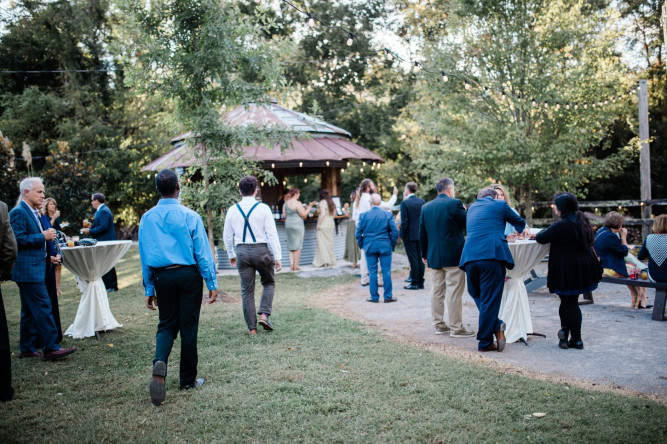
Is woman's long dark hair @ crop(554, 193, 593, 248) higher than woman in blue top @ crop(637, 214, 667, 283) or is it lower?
higher

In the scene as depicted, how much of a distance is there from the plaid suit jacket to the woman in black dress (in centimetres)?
571

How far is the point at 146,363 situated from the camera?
19.3 feet

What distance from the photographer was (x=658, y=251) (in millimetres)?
7520

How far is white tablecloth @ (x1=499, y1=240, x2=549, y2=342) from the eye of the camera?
6.43 m

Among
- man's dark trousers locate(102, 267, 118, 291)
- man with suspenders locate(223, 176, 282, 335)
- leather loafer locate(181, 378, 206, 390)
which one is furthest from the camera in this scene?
man's dark trousers locate(102, 267, 118, 291)

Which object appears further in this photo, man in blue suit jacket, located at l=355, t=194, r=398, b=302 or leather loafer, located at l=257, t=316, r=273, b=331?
man in blue suit jacket, located at l=355, t=194, r=398, b=302

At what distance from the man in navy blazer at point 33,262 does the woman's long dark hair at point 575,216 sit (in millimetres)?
5971

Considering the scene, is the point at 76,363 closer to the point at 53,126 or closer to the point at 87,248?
the point at 87,248

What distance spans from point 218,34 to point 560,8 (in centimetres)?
937

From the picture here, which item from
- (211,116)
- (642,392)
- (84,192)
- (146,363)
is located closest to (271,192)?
(84,192)

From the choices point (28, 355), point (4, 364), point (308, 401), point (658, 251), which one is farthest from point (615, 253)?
point (28, 355)

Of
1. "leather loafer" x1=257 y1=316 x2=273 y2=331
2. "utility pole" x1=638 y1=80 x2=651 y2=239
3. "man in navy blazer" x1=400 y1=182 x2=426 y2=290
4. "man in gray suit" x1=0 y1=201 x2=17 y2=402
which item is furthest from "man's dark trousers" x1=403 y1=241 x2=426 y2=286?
"utility pole" x1=638 y1=80 x2=651 y2=239

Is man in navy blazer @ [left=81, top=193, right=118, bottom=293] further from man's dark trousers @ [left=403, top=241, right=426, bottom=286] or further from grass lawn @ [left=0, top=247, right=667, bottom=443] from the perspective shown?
man's dark trousers @ [left=403, top=241, right=426, bottom=286]

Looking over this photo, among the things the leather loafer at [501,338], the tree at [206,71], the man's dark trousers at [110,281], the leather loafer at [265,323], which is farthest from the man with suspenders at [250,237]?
the man's dark trousers at [110,281]
